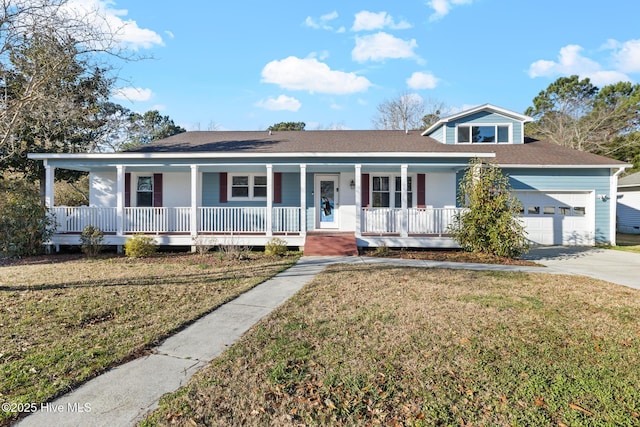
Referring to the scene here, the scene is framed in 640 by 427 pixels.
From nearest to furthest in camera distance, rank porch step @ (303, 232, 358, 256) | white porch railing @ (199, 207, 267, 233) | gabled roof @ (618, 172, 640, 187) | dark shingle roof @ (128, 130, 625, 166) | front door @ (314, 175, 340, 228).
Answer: porch step @ (303, 232, 358, 256)
white porch railing @ (199, 207, 267, 233)
dark shingle roof @ (128, 130, 625, 166)
front door @ (314, 175, 340, 228)
gabled roof @ (618, 172, 640, 187)

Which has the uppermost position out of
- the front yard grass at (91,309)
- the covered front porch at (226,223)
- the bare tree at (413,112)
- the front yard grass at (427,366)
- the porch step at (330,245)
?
the bare tree at (413,112)

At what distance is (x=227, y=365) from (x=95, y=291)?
13.5ft

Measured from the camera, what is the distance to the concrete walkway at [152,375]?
8.09 ft

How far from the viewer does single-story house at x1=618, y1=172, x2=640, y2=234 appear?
1898cm

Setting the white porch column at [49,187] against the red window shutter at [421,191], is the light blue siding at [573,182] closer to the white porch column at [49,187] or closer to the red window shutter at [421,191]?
the red window shutter at [421,191]

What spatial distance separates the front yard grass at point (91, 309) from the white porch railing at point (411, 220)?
10.5 feet

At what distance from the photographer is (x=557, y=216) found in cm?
1331

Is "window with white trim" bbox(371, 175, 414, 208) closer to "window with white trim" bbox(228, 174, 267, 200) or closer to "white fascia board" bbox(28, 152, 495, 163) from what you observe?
"white fascia board" bbox(28, 152, 495, 163)

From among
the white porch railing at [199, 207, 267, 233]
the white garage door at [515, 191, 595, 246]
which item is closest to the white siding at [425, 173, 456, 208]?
the white garage door at [515, 191, 595, 246]

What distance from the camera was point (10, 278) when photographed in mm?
7035

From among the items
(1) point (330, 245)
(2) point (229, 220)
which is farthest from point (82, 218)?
(1) point (330, 245)

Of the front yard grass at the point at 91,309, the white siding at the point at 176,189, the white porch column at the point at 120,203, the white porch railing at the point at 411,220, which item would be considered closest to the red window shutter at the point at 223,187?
the white siding at the point at 176,189

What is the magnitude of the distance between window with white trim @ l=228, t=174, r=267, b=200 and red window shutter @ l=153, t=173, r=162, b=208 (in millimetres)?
2684

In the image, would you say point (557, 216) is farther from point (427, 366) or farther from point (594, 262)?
point (427, 366)
